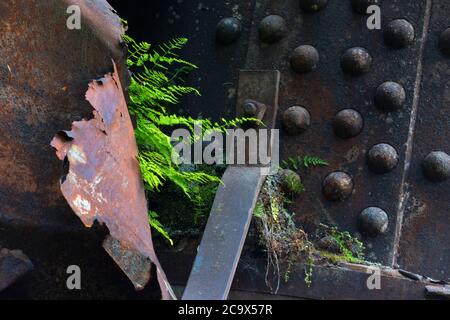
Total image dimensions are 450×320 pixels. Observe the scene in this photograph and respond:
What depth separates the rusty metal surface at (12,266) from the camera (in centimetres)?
219

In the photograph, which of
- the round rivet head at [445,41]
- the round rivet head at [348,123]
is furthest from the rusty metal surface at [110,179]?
the round rivet head at [445,41]

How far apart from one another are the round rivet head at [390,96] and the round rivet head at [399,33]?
19 cm

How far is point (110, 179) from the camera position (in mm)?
2201

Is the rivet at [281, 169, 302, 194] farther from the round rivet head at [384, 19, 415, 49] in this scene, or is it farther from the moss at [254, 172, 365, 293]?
the round rivet head at [384, 19, 415, 49]

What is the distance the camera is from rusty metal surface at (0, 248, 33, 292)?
219 cm

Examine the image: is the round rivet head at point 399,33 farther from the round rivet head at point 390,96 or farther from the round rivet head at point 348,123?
the round rivet head at point 348,123

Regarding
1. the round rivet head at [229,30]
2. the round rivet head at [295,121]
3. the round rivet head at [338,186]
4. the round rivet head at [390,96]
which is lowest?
the round rivet head at [338,186]

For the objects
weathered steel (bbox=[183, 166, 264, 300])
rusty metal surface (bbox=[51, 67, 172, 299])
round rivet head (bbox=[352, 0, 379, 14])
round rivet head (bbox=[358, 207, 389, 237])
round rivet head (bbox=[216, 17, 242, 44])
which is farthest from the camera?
round rivet head (bbox=[216, 17, 242, 44])

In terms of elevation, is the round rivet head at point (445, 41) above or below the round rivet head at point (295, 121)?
above

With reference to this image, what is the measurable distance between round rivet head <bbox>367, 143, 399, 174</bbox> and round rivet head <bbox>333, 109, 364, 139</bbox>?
0.40ft

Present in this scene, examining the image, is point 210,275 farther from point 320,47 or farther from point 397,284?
point 320,47

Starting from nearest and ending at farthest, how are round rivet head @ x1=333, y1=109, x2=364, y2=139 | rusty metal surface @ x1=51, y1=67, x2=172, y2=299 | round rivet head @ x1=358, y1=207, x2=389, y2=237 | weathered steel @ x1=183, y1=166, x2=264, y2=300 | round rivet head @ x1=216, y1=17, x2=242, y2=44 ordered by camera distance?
rusty metal surface @ x1=51, y1=67, x2=172, y2=299 → weathered steel @ x1=183, y1=166, x2=264, y2=300 → round rivet head @ x1=358, y1=207, x2=389, y2=237 → round rivet head @ x1=333, y1=109, x2=364, y2=139 → round rivet head @ x1=216, y1=17, x2=242, y2=44

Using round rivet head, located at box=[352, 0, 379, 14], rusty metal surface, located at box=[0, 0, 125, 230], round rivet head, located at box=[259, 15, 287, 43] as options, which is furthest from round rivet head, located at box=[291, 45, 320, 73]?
rusty metal surface, located at box=[0, 0, 125, 230]

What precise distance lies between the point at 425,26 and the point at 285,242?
123 centimetres
